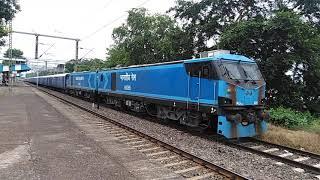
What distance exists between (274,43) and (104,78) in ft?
38.1

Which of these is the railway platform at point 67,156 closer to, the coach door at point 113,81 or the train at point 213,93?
the train at point 213,93

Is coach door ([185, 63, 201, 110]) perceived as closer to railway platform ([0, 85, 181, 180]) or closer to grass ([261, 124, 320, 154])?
grass ([261, 124, 320, 154])

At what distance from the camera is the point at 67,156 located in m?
9.75

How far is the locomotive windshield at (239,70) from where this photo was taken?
1274 cm

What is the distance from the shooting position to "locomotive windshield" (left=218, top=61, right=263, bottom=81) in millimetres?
12735

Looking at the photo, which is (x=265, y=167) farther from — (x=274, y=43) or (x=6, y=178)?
(x=274, y=43)

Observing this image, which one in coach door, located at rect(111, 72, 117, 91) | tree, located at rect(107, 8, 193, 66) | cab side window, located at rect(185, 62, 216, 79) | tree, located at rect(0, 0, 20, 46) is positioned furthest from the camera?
tree, located at rect(107, 8, 193, 66)

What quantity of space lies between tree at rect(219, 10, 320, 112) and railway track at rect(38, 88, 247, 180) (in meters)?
11.9

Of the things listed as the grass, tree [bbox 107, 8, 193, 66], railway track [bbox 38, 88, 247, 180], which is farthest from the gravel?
tree [bbox 107, 8, 193, 66]

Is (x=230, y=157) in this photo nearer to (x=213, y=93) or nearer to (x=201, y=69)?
(x=213, y=93)

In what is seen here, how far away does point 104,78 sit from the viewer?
86.4ft

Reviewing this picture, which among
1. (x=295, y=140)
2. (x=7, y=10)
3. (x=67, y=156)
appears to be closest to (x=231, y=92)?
(x=295, y=140)

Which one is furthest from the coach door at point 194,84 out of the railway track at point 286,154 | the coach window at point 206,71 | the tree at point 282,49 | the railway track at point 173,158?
the tree at point 282,49

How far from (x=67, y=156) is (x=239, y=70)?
674cm
